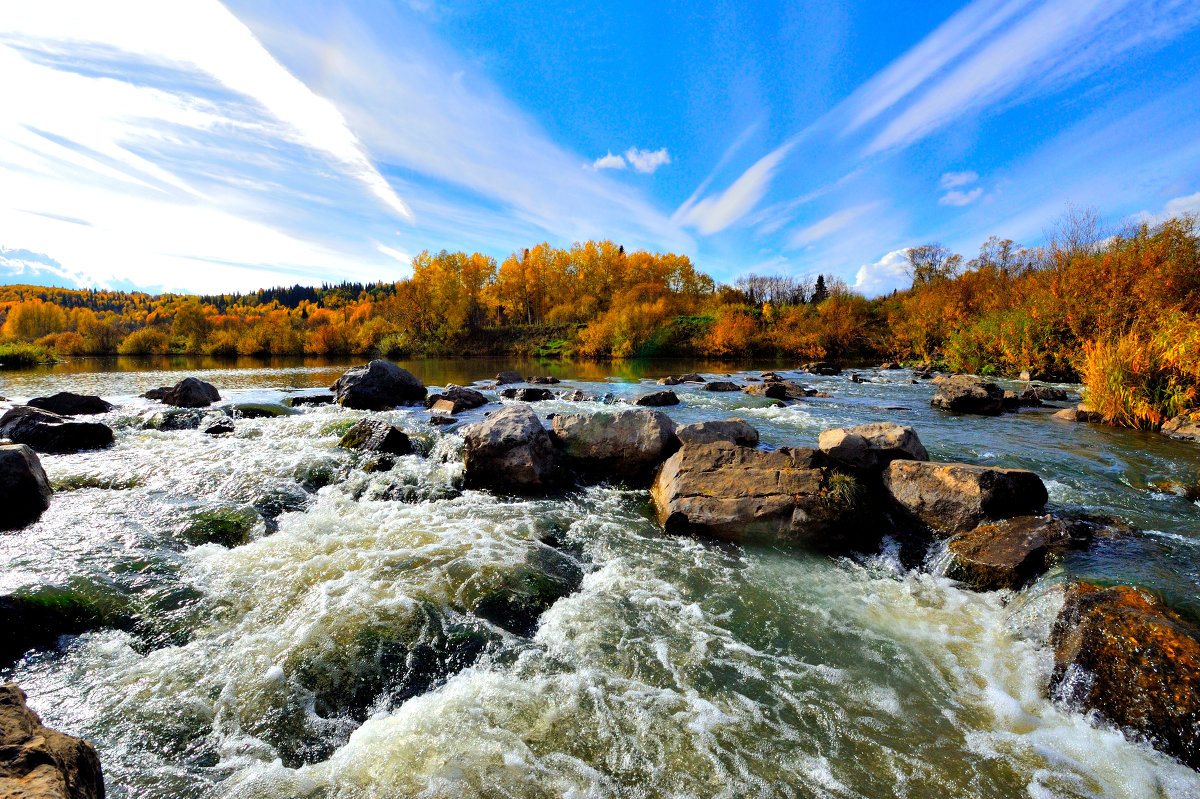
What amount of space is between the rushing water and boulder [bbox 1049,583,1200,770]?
0.15m

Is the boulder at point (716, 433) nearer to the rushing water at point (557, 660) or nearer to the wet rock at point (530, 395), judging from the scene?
the rushing water at point (557, 660)

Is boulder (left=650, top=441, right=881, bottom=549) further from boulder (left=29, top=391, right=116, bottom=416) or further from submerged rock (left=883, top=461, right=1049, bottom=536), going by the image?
boulder (left=29, top=391, right=116, bottom=416)

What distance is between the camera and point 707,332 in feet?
155

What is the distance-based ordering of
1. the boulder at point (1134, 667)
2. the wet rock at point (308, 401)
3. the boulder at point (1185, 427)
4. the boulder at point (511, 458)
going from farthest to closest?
the wet rock at point (308, 401), the boulder at point (1185, 427), the boulder at point (511, 458), the boulder at point (1134, 667)

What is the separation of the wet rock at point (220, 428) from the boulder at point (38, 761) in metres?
10.6

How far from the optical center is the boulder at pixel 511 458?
308 inches

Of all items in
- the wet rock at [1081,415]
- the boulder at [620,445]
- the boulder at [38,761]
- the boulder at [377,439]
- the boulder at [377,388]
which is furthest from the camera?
the boulder at [377,388]

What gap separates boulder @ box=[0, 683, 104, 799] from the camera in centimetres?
180

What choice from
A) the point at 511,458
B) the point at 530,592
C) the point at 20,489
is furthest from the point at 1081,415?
the point at 20,489

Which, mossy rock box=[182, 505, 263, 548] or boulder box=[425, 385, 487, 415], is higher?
boulder box=[425, 385, 487, 415]

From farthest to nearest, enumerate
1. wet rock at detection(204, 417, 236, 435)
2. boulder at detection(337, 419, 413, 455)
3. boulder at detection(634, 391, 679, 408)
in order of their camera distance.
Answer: boulder at detection(634, 391, 679, 408)
wet rock at detection(204, 417, 236, 435)
boulder at detection(337, 419, 413, 455)

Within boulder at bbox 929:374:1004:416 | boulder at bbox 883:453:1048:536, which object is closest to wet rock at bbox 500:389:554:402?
boulder at bbox 883:453:1048:536

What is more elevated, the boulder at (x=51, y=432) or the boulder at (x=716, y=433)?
the boulder at (x=716, y=433)

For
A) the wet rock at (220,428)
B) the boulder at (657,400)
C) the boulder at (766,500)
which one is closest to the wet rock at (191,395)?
the wet rock at (220,428)
